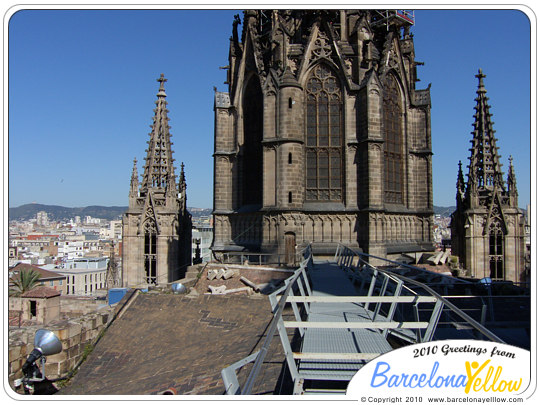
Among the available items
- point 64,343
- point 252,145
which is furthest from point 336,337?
point 252,145

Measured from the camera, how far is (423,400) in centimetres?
430

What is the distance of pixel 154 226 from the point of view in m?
34.7

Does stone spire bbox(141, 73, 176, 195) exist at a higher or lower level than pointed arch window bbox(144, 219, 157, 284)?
higher

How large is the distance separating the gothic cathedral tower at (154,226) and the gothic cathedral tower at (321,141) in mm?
6056

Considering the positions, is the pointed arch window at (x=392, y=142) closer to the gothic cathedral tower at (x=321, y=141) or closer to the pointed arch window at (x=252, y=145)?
the gothic cathedral tower at (x=321, y=141)

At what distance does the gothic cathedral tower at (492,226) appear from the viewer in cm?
2953

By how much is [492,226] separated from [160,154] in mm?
25180

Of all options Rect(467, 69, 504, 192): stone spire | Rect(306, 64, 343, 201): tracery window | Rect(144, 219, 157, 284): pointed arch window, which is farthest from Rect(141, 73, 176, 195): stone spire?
Rect(467, 69, 504, 192): stone spire

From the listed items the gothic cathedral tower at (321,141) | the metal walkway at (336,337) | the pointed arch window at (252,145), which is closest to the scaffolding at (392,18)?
the gothic cathedral tower at (321,141)

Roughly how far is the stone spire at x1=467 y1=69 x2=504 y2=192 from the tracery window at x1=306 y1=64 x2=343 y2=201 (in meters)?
9.66

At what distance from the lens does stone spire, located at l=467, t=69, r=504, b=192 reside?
3053 cm

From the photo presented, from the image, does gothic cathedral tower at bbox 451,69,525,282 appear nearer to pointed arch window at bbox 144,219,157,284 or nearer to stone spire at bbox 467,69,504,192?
stone spire at bbox 467,69,504,192

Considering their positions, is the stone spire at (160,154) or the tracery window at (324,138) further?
the stone spire at (160,154)

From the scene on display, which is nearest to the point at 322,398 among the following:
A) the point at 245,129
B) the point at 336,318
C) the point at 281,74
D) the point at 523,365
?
the point at 523,365
